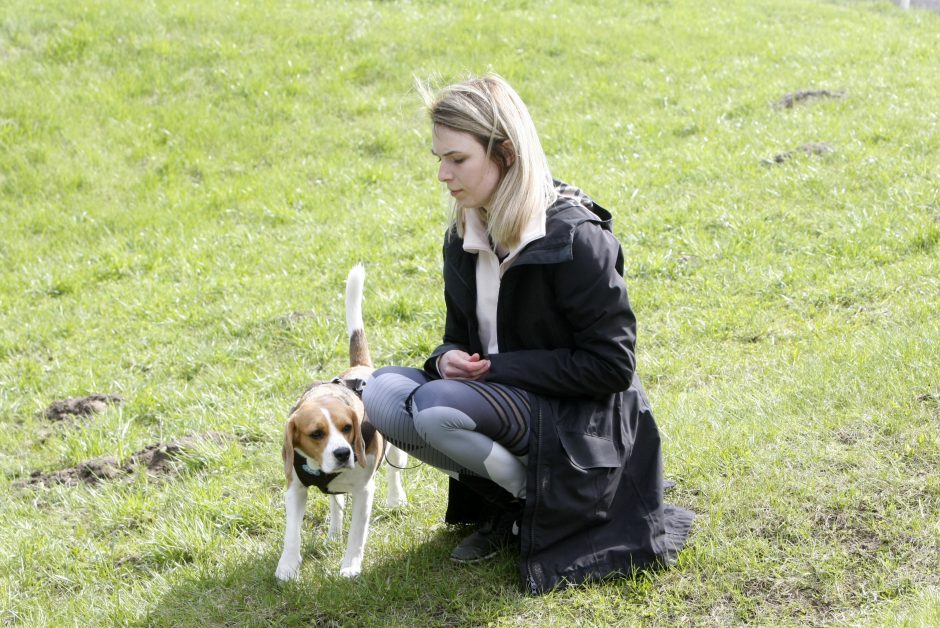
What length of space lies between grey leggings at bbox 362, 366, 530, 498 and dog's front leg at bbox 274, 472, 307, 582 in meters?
0.55

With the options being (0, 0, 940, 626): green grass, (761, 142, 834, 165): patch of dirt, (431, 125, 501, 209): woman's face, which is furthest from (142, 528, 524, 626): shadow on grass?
(761, 142, 834, 165): patch of dirt

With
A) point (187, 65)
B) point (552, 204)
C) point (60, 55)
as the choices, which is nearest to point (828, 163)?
point (552, 204)

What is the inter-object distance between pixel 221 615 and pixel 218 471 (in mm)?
1338

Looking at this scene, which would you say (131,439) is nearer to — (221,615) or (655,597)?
(221,615)

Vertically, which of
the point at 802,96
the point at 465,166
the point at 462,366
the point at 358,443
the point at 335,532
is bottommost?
the point at 335,532

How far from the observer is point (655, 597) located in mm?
3438

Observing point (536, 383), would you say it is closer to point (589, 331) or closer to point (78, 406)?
point (589, 331)

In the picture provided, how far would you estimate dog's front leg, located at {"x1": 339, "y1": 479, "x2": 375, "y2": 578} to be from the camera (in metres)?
3.86

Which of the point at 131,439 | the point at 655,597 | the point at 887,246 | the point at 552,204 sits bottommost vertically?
the point at 131,439

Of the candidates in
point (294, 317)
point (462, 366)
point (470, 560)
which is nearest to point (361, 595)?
point (470, 560)

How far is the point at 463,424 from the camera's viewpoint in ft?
10.9

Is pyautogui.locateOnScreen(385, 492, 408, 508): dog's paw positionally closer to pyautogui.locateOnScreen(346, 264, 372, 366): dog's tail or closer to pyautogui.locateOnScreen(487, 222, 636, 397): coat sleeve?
pyautogui.locateOnScreen(346, 264, 372, 366): dog's tail

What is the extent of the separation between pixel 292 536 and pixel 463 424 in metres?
0.99

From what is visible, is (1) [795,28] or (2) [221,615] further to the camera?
(1) [795,28]
